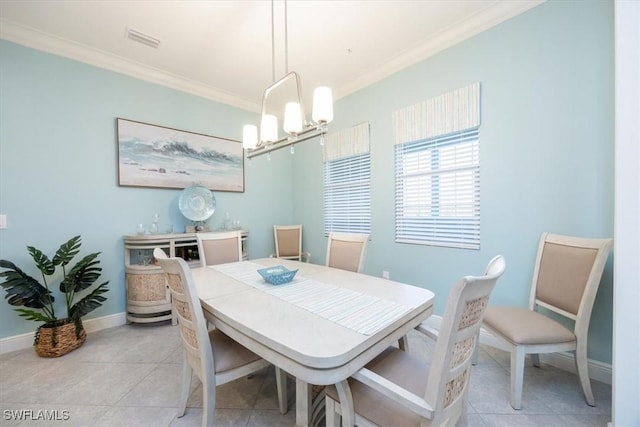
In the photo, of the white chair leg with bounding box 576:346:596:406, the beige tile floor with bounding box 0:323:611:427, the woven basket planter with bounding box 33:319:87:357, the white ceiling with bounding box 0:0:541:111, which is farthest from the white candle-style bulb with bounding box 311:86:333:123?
the woven basket planter with bounding box 33:319:87:357

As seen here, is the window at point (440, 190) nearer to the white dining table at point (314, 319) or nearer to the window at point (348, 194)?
the window at point (348, 194)

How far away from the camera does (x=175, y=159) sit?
10.1ft

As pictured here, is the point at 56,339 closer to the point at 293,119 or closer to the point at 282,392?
the point at 282,392

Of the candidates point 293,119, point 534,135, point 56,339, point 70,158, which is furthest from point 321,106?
point 56,339

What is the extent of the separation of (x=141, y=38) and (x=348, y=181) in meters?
2.61

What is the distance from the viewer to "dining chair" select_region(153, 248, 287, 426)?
1.18 m

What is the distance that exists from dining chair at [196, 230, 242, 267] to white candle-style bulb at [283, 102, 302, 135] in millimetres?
1340

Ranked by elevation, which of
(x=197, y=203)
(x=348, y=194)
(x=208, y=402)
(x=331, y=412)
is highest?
(x=348, y=194)

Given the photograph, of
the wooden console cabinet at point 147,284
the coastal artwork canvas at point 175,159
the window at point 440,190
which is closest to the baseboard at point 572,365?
the window at point 440,190

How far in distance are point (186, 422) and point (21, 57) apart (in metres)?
3.35

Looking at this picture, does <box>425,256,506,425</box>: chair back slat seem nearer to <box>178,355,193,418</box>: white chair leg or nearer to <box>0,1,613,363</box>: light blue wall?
<box>178,355,193,418</box>: white chair leg

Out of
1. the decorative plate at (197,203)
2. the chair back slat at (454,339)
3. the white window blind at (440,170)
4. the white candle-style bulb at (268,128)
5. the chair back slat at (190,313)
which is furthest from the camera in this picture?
the decorative plate at (197,203)

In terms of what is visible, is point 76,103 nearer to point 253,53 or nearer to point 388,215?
point 253,53

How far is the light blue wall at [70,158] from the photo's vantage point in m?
2.21
